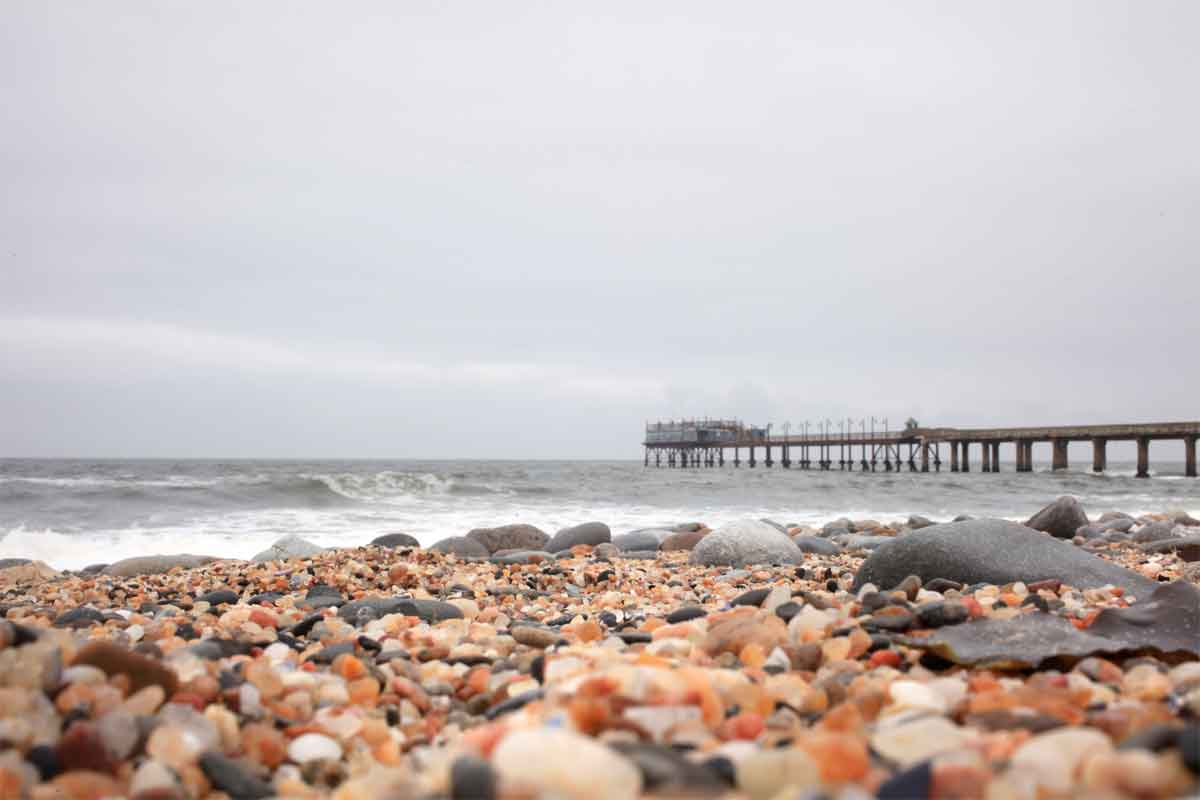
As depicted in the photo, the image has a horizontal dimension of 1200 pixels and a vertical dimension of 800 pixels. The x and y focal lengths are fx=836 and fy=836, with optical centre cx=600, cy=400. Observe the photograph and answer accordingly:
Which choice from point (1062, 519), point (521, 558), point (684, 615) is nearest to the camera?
point (684, 615)

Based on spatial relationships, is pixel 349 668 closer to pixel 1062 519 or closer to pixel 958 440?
pixel 1062 519

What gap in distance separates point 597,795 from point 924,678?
1577 mm

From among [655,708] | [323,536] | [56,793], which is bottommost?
[323,536]

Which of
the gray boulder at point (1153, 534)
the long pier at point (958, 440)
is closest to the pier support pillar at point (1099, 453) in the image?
the long pier at point (958, 440)

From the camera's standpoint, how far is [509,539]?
1077 centimetres

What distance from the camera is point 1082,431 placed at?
45.3m

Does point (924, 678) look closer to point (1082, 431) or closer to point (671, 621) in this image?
point (671, 621)

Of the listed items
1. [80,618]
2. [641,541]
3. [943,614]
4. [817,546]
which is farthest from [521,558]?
[943,614]

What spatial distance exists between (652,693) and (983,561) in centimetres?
372

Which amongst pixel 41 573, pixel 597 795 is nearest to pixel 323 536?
pixel 41 573

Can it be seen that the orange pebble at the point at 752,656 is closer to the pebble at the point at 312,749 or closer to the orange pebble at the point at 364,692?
the orange pebble at the point at 364,692

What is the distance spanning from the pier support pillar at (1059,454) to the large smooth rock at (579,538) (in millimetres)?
43329

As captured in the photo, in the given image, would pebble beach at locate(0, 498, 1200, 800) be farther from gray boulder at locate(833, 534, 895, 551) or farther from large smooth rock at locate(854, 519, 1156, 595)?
gray boulder at locate(833, 534, 895, 551)

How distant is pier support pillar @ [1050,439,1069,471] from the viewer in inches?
1824
